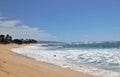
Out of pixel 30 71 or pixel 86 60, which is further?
pixel 86 60

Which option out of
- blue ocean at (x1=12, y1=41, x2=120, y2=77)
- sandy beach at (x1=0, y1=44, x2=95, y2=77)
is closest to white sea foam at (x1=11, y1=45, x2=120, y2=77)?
blue ocean at (x1=12, y1=41, x2=120, y2=77)

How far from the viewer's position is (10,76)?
32.8 ft

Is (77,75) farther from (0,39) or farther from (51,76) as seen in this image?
(0,39)

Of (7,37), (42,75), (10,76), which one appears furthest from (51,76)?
(7,37)

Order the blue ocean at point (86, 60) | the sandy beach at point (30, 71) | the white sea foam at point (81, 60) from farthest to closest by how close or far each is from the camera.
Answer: the blue ocean at point (86, 60) → the white sea foam at point (81, 60) → the sandy beach at point (30, 71)

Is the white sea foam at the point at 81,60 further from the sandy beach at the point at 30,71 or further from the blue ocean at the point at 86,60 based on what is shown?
the sandy beach at the point at 30,71

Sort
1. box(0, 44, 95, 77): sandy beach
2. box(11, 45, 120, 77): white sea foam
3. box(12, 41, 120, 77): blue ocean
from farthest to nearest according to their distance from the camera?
box(12, 41, 120, 77): blue ocean, box(11, 45, 120, 77): white sea foam, box(0, 44, 95, 77): sandy beach

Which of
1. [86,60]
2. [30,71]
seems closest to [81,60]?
[86,60]

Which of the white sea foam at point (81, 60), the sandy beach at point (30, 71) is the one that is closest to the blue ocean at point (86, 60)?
the white sea foam at point (81, 60)

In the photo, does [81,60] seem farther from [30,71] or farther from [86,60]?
[30,71]

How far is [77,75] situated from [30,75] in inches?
105

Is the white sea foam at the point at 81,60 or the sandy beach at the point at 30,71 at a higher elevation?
the sandy beach at the point at 30,71

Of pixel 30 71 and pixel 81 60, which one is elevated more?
pixel 30 71

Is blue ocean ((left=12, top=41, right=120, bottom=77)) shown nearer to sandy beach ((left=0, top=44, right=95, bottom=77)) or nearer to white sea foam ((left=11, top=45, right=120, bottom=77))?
→ white sea foam ((left=11, top=45, right=120, bottom=77))
